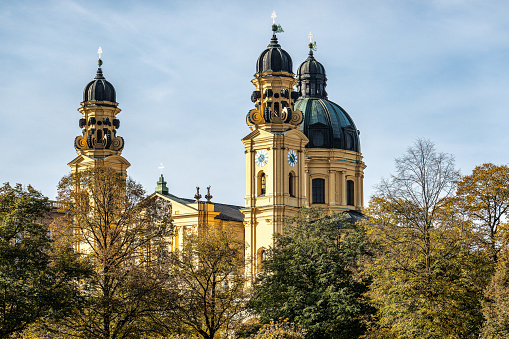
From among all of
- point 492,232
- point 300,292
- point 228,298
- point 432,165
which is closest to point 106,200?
point 228,298

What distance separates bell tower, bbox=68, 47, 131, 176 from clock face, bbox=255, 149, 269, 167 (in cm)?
1644

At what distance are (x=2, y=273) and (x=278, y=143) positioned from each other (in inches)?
1550

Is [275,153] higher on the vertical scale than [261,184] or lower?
higher

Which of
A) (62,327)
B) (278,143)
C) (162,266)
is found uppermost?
(278,143)

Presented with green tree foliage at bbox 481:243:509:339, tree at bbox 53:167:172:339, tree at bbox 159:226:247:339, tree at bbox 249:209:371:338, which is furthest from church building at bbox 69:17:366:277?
green tree foliage at bbox 481:243:509:339

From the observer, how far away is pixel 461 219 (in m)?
49.6

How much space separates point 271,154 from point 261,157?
1152 millimetres

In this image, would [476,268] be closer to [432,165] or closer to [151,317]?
[432,165]

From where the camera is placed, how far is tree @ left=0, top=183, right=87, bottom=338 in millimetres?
38906

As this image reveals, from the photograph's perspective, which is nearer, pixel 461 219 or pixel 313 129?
pixel 461 219

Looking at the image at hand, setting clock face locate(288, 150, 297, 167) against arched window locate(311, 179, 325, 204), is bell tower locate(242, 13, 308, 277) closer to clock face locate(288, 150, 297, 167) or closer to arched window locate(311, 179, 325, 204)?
clock face locate(288, 150, 297, 167)

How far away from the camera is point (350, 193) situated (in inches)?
3538

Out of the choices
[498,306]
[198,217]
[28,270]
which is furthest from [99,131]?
[498,306]

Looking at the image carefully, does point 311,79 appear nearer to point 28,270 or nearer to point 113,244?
point 113,244
